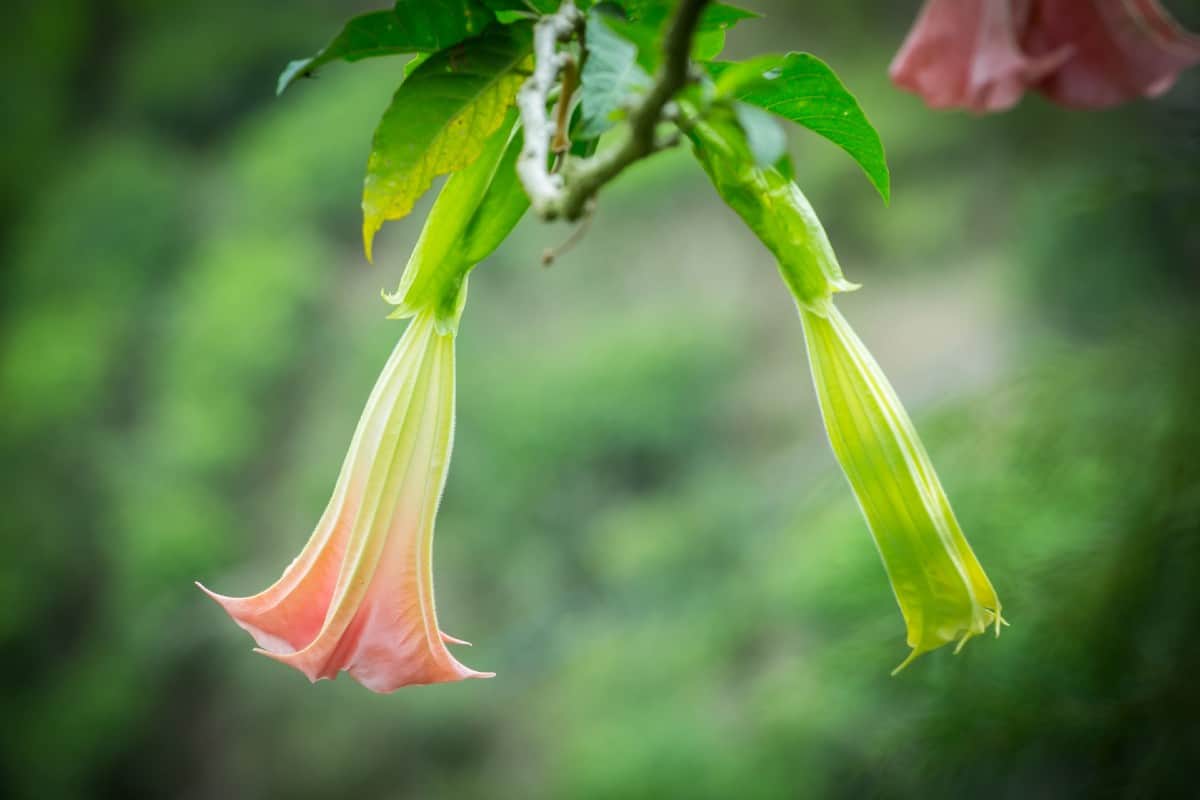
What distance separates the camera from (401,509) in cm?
29

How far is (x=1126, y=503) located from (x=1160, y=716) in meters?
0.17

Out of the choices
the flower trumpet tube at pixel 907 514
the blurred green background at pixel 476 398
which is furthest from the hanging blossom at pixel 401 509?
the blurred green background at pixel 476 398

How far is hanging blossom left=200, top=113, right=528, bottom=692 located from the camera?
0.88 ft

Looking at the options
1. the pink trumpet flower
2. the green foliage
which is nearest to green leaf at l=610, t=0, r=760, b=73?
the green foliage

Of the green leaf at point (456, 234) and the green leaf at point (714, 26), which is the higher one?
the green leaf at point (714, 26)

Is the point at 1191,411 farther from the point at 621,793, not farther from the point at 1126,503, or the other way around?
the point at 621,793

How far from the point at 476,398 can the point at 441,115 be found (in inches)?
51.2

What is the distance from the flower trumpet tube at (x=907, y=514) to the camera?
0.28 meters

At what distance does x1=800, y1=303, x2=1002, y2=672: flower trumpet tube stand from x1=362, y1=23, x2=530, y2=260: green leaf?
0.35 feet

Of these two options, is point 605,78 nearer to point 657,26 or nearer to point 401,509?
point 657,26

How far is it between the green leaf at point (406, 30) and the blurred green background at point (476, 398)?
2.87ft

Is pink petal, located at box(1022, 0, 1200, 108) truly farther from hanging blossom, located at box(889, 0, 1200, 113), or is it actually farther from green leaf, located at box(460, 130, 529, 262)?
green leaf, located at box(460, 130, 529, 262)

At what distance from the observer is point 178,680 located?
158 centimetres

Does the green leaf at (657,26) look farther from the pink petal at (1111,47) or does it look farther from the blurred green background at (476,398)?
the blurred green background at (476,398)
